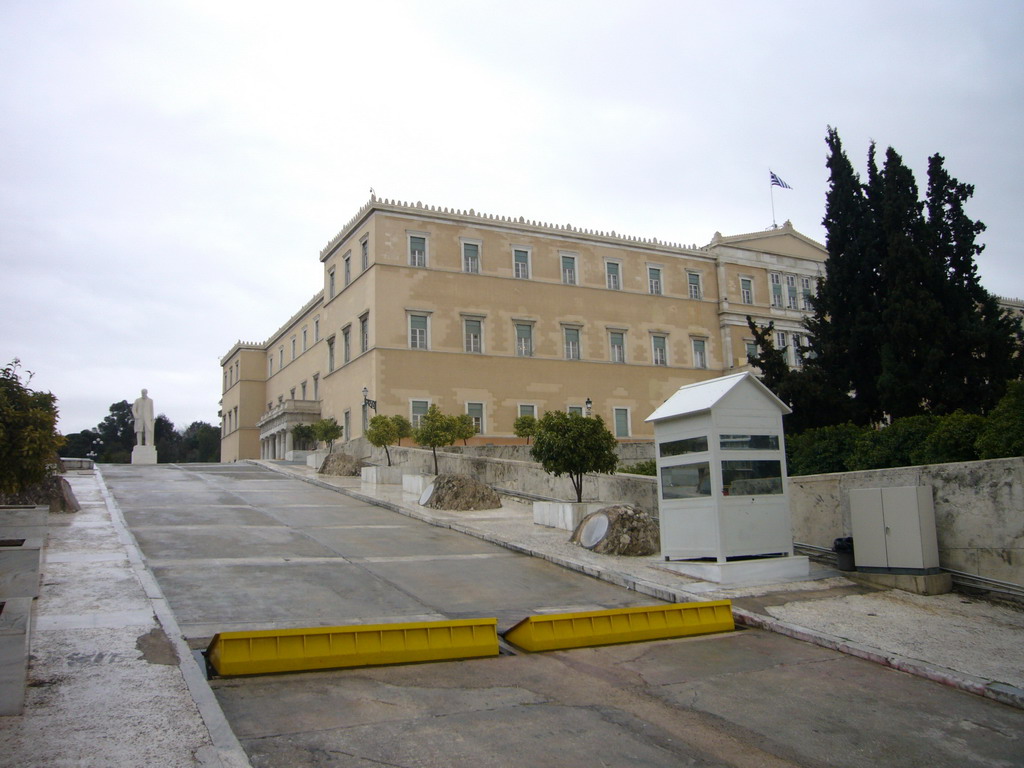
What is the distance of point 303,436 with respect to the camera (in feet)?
154

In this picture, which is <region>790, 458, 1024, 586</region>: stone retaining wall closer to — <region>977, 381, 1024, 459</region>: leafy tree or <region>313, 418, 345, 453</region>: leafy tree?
<region>977, 381, 1024, 459</region>: leafy tree

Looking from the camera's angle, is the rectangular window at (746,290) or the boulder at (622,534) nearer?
the boulder at (622,534)

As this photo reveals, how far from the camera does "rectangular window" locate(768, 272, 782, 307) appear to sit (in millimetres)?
50750

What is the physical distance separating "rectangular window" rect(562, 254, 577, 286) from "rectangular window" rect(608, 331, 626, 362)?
3.71 meters

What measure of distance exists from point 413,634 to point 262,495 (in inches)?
625

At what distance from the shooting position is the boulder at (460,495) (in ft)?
61.8

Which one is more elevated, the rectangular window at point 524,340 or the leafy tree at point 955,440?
the rectangular window at point 524,340

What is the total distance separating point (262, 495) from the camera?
21656 mm

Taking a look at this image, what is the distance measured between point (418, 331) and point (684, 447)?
3025cm

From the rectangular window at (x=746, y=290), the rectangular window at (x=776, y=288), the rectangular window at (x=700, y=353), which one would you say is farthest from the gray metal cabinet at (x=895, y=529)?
the rectangular window at (x=776, y=288)

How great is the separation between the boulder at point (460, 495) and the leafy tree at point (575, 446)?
3.33 m

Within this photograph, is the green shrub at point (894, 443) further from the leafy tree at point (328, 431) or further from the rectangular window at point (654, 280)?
the rectangular window at point (654, 280)

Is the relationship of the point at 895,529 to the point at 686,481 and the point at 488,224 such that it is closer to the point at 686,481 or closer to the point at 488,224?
the point at 686,481

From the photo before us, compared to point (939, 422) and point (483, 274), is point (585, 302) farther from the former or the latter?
point (939, 422)
